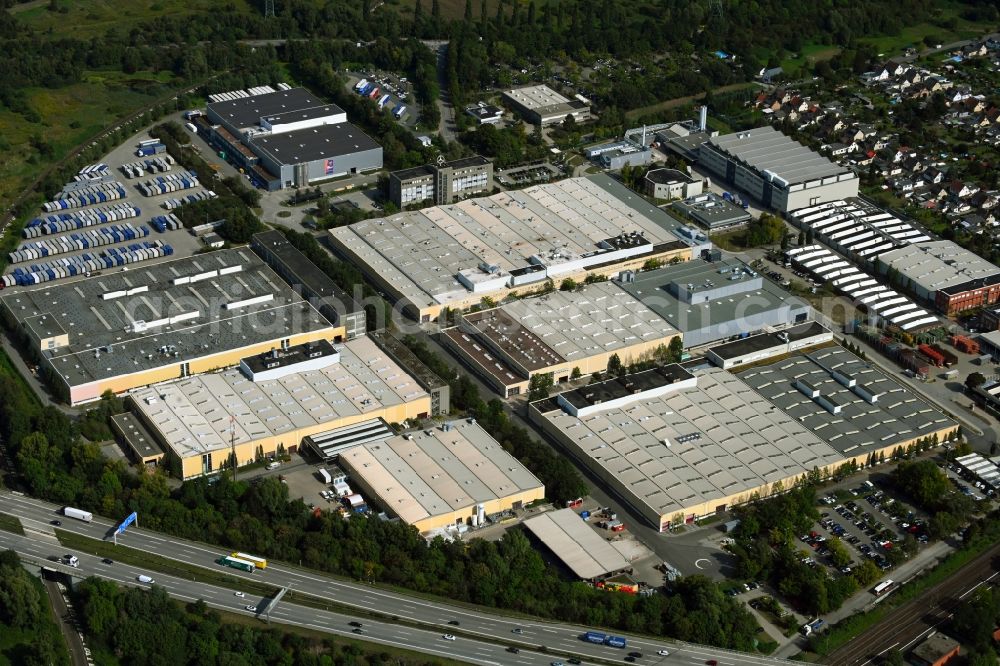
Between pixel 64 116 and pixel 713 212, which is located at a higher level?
pixel 713 212

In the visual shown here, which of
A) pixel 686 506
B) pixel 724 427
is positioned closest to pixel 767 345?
pixel 724 427

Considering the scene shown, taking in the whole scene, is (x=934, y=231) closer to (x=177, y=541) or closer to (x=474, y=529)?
(x=474, y=529)

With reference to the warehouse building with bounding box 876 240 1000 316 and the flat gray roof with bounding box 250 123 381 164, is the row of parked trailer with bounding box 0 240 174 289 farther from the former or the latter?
the warehouse building with bounding box 876 240 1000 316

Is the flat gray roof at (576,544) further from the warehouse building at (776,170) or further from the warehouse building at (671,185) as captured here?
the warehouse building at (776,170)

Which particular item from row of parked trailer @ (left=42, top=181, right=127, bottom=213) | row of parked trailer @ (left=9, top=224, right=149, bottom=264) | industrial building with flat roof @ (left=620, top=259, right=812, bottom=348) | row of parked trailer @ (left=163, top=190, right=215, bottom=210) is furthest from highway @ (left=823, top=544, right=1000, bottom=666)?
row of parked trailer @ (left=42, top=181, right=127, bottom=213)

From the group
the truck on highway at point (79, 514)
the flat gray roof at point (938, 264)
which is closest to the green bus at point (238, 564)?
the truck on highway at point (79, 514)

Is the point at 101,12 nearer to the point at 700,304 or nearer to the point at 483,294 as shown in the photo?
the point at 483,294
